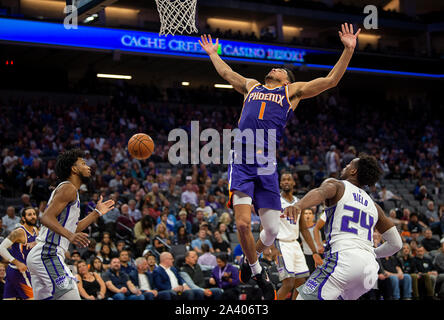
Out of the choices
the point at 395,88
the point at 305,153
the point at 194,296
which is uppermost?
the point at 395,88

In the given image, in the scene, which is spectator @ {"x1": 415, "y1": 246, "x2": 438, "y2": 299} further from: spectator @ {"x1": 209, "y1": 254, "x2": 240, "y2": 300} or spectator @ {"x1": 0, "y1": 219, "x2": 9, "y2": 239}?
spectator @ {"x1": 0, "y1": 219, "x2": 9, "y2": 239}

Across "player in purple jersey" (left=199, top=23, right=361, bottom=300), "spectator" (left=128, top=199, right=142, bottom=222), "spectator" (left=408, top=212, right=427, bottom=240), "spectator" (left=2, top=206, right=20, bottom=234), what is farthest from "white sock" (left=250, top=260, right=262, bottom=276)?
"spectator" (left=408, top=212, right=427, bottom=240)

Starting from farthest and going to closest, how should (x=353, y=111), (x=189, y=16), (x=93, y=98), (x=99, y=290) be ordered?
(x=353, y=111), (x=93, y=98), (x=99, y=290), (x=189, y=16)

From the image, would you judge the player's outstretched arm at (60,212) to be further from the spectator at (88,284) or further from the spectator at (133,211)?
the spectator at (133,211)

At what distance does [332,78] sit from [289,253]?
3.27 metres

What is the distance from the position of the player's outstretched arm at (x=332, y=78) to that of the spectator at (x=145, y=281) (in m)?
5.99

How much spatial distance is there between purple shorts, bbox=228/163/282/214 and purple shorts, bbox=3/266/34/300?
3767mm

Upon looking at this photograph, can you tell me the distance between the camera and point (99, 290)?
10516 millimetres

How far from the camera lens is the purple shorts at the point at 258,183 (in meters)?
6.14

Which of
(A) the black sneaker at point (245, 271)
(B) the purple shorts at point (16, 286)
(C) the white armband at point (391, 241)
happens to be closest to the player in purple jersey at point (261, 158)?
(A) the black sneaker at point (245, 271)

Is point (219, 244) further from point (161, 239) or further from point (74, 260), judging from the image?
point (74, 260)

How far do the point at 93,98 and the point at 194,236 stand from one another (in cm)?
1299
